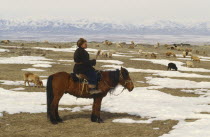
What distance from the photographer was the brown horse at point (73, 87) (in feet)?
47.0

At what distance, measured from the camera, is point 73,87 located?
14.5m

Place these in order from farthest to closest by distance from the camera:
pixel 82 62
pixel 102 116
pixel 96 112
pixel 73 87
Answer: pixel 102 116
pixel 96 112
pixel 73 87
pixel 82 62

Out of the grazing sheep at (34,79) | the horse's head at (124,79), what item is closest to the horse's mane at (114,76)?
the horse's head at (124,79)

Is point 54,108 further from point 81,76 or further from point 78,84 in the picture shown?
point 81,76

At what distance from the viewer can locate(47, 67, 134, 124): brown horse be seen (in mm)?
14312

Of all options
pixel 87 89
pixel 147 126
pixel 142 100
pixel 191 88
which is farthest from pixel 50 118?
pixel 191 88

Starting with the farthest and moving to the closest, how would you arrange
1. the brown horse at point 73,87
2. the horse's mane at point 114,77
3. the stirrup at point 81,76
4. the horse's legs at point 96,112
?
the horse's mane at point 114,77 → the horse's legs at point 96,112 → the stirrup at point 81,76 → the brown horse at point 73,87

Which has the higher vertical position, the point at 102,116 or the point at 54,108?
the point at 54,108

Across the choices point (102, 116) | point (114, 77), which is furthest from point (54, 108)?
point (114, 77)

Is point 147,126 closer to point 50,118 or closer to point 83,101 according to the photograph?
point 50,118

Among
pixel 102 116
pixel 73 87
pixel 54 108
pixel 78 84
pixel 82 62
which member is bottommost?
pixel 102 116

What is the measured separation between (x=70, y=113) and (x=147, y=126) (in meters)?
4.23

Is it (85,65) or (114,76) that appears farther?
(114,76)

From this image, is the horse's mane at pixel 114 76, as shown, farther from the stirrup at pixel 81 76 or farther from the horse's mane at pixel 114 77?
the stirrup at pixel 81 76
